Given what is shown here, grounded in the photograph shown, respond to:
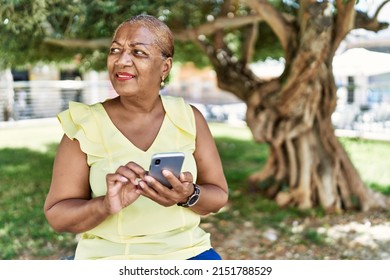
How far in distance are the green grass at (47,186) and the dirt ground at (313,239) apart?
121mm

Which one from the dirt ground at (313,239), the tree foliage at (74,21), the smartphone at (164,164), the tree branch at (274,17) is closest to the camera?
the smartphone at (164,164)

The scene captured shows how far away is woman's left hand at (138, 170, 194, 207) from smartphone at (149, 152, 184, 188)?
0.02 m

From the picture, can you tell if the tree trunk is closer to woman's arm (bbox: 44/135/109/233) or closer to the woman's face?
the woman's face

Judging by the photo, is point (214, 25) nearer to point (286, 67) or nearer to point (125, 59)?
point (286, 67)

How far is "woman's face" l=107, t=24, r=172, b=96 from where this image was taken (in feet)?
7.06

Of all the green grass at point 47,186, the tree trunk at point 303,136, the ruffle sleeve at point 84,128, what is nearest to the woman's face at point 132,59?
the ruffle sleeve at point 84,128

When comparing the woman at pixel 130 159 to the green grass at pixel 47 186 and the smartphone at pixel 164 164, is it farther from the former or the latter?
the green grass at pixel 47 186

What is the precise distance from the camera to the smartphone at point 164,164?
1.84m

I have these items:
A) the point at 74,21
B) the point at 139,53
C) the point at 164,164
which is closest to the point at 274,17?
the point at 74,21

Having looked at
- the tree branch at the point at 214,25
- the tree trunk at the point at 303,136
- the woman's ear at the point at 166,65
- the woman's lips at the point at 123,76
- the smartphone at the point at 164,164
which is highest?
the tree branch at the point at 214,25

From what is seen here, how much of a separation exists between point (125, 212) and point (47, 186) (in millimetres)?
6430

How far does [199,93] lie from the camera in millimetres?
34719

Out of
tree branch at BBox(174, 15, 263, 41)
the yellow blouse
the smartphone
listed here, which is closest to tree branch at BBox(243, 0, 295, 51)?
tree branch at BBox(174, 15, 263, 41)
